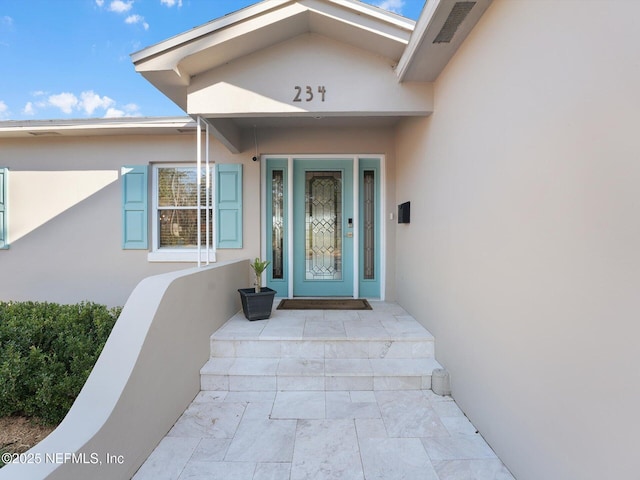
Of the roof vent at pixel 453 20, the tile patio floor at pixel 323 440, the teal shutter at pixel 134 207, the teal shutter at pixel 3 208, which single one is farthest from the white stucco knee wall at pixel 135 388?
the teal shutter at pixel 3 208

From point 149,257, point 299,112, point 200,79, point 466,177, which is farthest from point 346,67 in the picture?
point 149,257

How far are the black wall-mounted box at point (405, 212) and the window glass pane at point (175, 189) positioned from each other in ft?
9.27

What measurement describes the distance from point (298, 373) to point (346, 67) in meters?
2.85

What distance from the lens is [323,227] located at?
185 inches

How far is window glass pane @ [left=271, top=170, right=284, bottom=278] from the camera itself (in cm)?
467

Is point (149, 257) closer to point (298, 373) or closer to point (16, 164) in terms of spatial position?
point (16, 164)

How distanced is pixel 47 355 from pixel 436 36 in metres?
3.76

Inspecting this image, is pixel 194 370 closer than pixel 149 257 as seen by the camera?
Yes

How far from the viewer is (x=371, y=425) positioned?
7.15 feet

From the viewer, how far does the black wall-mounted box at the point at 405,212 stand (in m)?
3.80

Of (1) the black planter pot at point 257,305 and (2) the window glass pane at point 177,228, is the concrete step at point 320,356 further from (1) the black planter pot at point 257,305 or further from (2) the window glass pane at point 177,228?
(2) the window glass pane at point 177,228

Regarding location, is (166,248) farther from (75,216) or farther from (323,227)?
(323,227)

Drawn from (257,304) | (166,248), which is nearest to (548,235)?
(257,304)

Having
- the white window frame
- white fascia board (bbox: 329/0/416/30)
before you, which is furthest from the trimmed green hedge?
white fascia board (bbox: 329/0/416/30)
